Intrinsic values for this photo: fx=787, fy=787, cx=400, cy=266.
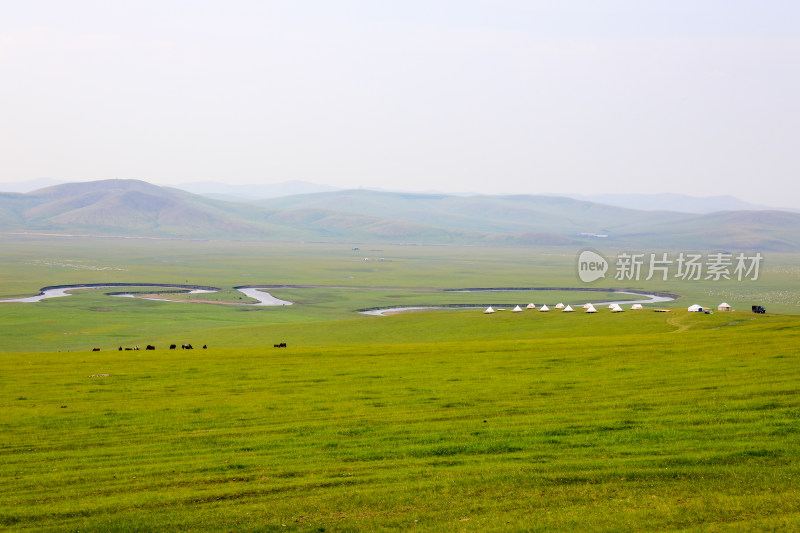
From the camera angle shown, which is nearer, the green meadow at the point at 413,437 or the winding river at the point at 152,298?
the green meadow at the point at 413,437

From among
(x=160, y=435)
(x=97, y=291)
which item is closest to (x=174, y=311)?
(x=97, y=291)

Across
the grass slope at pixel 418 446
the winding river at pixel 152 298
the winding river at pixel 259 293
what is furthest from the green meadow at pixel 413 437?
the winding river at pixel 152 298

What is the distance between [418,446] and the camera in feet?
62.3

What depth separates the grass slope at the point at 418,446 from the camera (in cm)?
1400

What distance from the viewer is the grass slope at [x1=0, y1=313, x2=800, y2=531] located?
14000 mm

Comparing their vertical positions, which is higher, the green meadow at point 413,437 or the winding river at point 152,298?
the green meadow at point 413,437

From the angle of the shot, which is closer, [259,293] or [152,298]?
[152,298]

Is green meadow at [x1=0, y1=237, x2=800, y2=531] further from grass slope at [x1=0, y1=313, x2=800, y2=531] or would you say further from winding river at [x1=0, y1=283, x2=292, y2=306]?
winding river at [x1=0, y1=283, x2=292, y2=306]

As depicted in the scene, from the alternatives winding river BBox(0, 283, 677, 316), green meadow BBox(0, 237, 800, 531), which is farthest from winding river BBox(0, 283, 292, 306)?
green meadow BBox(0, 237, 800, 531)

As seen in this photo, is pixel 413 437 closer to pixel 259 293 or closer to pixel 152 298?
pixel 152 298

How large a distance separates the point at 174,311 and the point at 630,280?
9234 centimetres

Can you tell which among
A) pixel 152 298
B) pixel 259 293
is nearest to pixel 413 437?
pixel 152 298

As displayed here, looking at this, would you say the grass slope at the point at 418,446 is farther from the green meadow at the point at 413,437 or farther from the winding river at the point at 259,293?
the winding river at the point at 259,293

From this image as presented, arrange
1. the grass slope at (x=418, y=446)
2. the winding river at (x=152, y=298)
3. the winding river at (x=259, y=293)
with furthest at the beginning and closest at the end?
the winding river at (x=152, y=298), the winding river at (x=259, y=293), the grass slope at (x=418, y=446)
